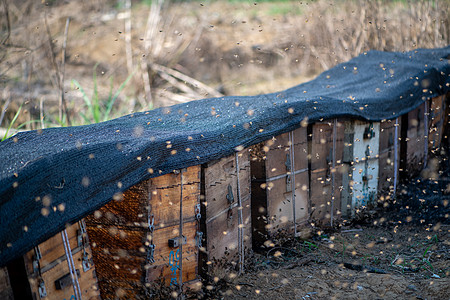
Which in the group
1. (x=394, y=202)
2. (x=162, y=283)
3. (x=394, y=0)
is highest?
(x=394, y=0)

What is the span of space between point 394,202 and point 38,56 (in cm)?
648

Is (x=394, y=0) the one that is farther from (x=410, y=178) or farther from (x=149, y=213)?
(x=149, y=213)

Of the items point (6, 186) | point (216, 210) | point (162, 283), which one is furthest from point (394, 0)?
point (6, 186)

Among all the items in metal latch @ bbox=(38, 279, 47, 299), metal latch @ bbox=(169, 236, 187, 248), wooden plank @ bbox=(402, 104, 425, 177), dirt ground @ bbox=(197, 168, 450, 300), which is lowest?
dirt ground @ bbox=(197, 168, 450, 300)

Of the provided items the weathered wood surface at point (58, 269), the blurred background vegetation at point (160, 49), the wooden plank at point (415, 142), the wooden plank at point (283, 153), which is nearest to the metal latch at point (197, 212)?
the weathered wood surface at point (58, 269)

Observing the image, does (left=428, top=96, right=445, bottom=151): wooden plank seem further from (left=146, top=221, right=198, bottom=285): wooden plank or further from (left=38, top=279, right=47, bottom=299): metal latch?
(left=38, top=279, right=47, bottom=299): metal latch

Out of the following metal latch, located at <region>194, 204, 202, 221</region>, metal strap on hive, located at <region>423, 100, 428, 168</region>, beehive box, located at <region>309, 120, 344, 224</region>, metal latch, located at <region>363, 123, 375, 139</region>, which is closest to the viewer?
metal latch, located at <region>194, 204, 202, 221</region>

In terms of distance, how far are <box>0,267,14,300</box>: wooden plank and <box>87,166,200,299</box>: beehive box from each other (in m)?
0.72

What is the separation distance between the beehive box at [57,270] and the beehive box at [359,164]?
109 inches

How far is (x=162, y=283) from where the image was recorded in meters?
2.94

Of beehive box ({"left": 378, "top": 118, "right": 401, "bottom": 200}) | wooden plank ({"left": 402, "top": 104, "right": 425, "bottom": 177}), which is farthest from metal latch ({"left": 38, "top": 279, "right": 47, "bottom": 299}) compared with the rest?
wooden plank ({"left": 402, "top": 104, "right": 425, "bottom": 177})

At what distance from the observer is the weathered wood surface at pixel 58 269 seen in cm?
233

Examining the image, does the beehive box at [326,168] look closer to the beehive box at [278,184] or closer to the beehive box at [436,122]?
the beehive box at [278,184]

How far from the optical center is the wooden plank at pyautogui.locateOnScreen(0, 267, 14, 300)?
7.22ft
